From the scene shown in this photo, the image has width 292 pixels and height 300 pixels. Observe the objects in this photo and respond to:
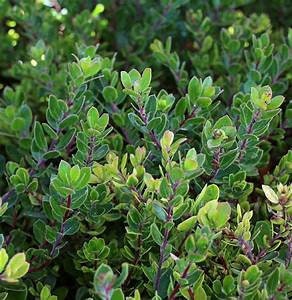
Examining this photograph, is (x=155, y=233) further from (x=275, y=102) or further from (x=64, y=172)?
(x=275, y=102)

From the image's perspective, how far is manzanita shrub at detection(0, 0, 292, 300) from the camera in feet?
3.74

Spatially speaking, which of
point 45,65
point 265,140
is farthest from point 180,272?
point 45,65

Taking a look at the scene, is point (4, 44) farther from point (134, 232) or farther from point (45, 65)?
point (134, 232)

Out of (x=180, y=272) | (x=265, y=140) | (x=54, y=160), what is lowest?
(x=54, y=160)

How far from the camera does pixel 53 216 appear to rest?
131cm

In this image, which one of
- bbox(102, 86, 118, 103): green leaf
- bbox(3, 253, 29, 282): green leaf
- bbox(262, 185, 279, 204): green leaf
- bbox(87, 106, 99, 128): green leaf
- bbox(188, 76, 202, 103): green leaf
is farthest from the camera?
bbox(102, 86, 118, 103): green leaf

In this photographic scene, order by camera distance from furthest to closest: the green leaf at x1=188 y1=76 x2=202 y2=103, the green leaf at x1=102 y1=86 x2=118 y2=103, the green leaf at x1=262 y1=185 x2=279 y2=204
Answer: the green leaf at x1=102 y1=86 x2=118 y2=103, the green leaf at x1=188 y1=76 x2=202 y2=103, the green leaf at x1=262 y1=185 x2=279 y2=204

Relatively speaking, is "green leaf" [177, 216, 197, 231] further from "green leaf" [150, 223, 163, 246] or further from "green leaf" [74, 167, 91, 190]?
"green leaf" [74, 167, 91, 190]

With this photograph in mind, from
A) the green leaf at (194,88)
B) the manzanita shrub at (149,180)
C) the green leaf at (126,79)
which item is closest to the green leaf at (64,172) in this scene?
the manzanita shrub at (149,180)

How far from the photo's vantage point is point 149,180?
117 centimetres

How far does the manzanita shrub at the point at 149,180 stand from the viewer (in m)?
1.14

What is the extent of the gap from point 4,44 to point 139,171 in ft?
3.58

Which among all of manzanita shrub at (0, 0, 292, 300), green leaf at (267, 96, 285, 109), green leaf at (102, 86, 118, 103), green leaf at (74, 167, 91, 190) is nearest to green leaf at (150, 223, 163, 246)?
manzanita shrub at (0, 0, 292, 300)

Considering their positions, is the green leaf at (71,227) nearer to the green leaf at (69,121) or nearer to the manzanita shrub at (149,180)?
the manzanita shrub at (149,180)
